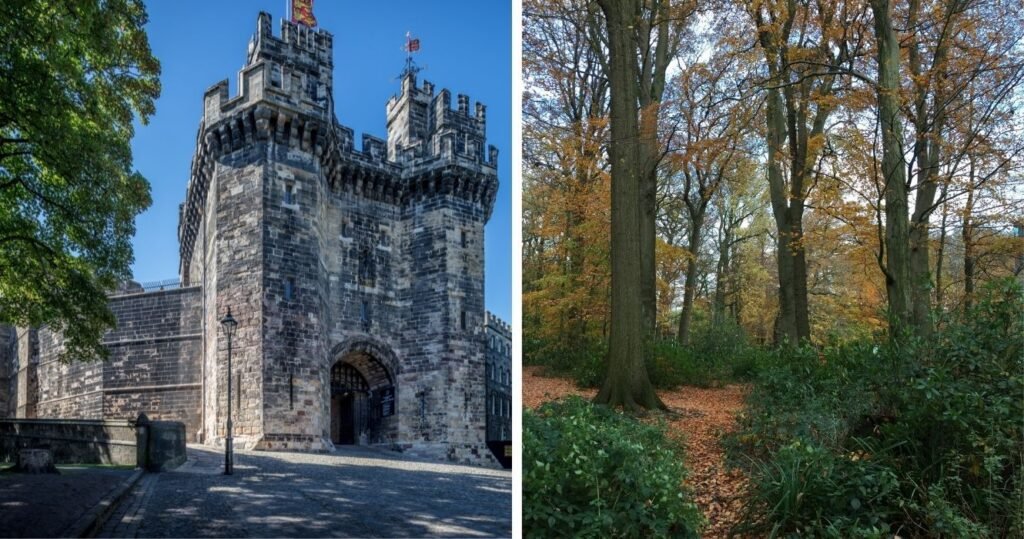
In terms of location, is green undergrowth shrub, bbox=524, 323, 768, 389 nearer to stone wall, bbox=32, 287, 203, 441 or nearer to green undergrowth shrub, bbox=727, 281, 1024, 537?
green undergrowth shrub, bbox=727, 281, 1024, 537

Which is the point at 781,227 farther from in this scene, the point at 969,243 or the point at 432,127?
the point at 432,127

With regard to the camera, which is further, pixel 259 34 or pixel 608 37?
pixel 259 34

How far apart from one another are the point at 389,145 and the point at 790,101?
906 centimetres

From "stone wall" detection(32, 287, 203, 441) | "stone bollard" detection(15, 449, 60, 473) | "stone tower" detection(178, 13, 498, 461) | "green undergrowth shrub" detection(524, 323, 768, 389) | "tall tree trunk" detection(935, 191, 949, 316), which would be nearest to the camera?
"tall tree trunk" detection(935, 191, 949, 316)

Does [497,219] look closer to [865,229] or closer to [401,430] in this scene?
[865,229]

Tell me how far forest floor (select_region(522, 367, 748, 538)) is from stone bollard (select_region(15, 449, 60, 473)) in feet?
7.59

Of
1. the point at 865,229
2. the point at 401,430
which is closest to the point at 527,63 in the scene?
the point at 865,229

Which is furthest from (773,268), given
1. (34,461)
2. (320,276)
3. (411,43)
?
(320,276)

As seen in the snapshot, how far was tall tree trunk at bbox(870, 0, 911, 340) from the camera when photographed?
3.27 m

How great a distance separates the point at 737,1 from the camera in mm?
3666

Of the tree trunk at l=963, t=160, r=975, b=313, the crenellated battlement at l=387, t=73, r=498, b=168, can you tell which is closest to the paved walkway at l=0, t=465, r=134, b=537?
the crenellated battlement at l=387, t=73, r=498, b=168

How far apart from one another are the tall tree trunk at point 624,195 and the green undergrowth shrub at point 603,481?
41 cm

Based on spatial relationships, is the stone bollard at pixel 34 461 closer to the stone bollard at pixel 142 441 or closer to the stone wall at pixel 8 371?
the stone wall at pixel 8 371

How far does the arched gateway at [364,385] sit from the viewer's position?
11.3m
